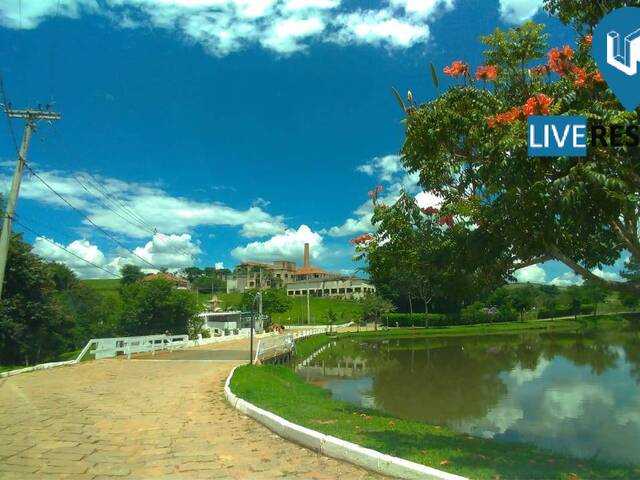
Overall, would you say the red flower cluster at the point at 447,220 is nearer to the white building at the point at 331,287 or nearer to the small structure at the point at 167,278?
the small structure at the point at 167,278

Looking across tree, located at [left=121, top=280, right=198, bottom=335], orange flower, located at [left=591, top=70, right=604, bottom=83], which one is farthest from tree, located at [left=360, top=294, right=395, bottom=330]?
orange flower, located at [left=591, top=70, right=604, bottom=83]

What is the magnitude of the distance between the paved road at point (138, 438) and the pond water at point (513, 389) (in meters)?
6.43

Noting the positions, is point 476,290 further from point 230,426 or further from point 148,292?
point 148,292

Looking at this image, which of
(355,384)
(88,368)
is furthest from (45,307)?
(355,384)

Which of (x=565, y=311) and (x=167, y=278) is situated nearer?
(x=167, y=278)

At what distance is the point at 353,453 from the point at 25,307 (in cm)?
2646

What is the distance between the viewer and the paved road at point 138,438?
257 inches

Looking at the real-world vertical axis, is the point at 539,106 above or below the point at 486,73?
below

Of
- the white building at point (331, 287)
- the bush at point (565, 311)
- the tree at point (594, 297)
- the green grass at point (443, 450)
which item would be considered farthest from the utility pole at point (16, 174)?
the white building at point (331, 287)

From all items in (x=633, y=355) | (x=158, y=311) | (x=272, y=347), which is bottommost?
(x=633, y=355)

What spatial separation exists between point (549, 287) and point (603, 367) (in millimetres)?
71945

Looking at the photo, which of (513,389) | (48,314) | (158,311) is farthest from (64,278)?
(513,389)

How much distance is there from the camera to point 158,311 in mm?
41125

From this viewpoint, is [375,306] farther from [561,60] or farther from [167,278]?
[561,60]
